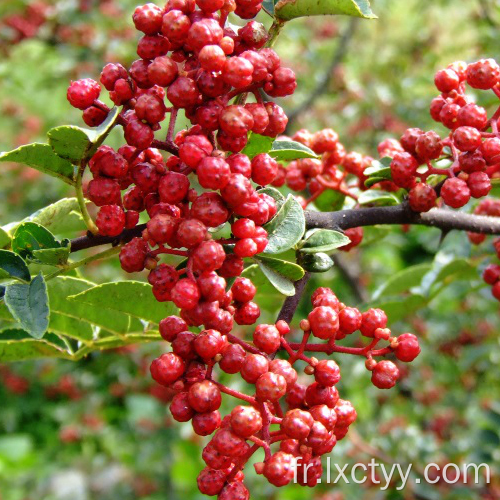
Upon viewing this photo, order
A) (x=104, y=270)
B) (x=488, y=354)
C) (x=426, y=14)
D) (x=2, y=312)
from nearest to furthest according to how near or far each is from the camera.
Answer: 1. (x=2, y=312)
2. (x=488, y=354)
3. (x=104, y=270)
4. (x=426, y=14)

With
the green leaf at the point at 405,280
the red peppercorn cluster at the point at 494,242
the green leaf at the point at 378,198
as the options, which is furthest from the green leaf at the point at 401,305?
the green leaf at the point at 378,198

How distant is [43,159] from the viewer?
1133 millimetres

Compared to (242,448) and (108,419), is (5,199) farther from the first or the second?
(242,448)

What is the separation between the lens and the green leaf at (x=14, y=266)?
3.75 feet

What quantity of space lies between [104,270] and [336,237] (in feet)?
11.7

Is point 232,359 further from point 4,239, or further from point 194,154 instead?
point 4,239

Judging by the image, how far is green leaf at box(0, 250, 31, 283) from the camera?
3.75 feet

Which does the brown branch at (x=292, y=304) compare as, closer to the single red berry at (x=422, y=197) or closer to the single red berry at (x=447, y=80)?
the single red berry at (x=422, y=197)

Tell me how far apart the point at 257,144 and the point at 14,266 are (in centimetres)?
49

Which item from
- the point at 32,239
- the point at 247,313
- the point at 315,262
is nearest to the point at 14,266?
the point at 32,239

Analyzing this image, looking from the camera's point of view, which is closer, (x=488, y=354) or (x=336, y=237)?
(x=336, y=237)

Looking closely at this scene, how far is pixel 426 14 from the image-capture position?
727 cm

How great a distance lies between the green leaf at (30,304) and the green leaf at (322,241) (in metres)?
0.48

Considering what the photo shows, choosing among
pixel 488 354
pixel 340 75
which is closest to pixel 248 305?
pixel 488 354
